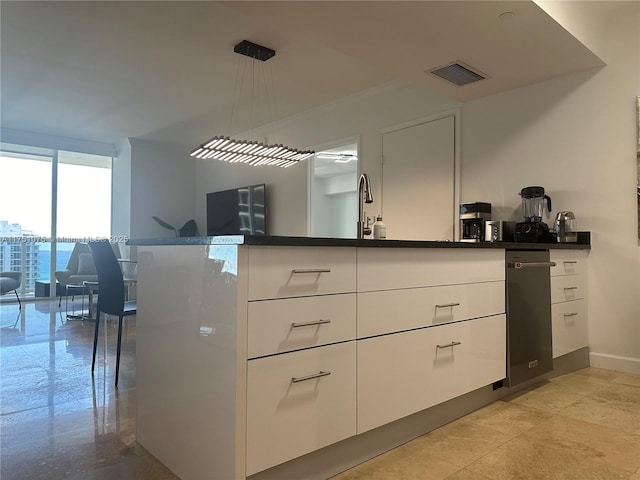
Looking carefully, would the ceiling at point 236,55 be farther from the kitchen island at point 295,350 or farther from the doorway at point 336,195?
the doorway at point 336,195

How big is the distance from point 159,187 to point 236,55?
168 inches

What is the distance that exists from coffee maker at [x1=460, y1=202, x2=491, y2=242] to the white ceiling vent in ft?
3.28

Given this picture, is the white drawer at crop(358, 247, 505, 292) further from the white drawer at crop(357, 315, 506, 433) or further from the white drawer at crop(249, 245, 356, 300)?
the white drawer at crop(357, 315, 506, 433)

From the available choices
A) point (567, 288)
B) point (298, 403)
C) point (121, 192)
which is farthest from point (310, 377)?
point (121, 192)

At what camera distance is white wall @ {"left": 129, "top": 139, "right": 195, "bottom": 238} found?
287 inches

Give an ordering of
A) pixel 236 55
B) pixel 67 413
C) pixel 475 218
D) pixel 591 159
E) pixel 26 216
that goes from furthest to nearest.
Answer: pixel 26 216
pixel 236 55
pixel 475 218
pixel 591 159
pixel 67 413

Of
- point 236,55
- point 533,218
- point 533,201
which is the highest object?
point 236,55

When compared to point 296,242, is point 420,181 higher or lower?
higher

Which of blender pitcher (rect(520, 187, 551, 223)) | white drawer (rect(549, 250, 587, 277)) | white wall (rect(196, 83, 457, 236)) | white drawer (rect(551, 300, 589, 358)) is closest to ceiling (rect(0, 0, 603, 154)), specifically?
white wall (rect(196, 83, 457, 236))

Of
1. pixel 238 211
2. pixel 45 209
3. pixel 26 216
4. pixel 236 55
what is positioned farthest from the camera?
pixel 45 209

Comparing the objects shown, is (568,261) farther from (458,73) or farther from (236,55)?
(236,55)

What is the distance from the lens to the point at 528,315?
248cm

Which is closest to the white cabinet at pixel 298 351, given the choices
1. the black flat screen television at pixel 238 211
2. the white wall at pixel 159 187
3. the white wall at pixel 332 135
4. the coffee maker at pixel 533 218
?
the coffee maker at pixel 533 218

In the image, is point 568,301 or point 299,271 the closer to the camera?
point 299,271
